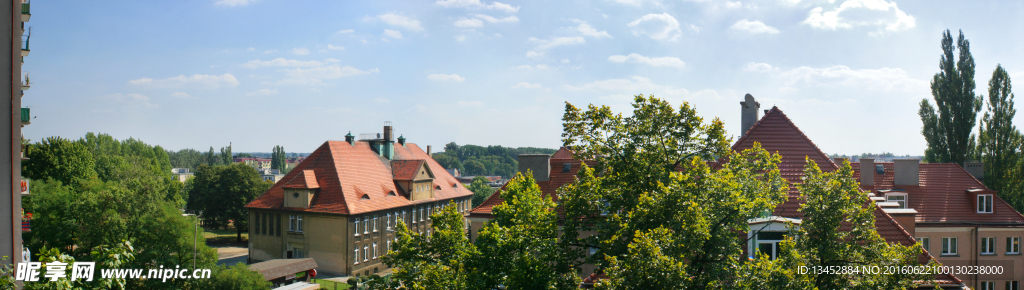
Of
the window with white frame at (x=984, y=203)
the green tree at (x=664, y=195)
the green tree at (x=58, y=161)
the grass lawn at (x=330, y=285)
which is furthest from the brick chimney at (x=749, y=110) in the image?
the green tree at (x=58, y=161)

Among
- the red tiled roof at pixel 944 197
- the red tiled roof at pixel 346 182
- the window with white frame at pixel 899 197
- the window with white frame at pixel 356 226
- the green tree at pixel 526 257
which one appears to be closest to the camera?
the green tree at pixel 526 257

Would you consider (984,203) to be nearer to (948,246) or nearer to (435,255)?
(948,246)

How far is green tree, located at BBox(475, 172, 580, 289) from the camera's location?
39.4 feet

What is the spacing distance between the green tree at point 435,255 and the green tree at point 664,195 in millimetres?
2535

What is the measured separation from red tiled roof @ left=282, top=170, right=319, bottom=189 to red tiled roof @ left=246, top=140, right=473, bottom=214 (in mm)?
689

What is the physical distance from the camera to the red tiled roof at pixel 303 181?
41.5 meters

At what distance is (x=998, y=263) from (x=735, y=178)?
26400mm

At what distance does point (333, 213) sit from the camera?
40.2 m

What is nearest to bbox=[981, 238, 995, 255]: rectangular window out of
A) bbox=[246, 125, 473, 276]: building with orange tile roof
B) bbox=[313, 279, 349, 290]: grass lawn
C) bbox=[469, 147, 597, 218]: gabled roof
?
bbox=[469, 147, 597, 218]: gabled roof

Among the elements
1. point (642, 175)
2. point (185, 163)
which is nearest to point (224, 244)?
point (642, 175)

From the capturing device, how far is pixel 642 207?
1116cm

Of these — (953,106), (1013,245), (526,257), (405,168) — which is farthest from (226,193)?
(953,106)

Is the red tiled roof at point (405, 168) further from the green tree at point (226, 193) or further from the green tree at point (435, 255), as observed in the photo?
the green tree at point (435, 255)

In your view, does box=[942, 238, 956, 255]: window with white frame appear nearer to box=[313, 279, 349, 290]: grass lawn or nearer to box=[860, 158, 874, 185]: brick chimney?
box=[860, 158, 874, 185]: brick chimney
